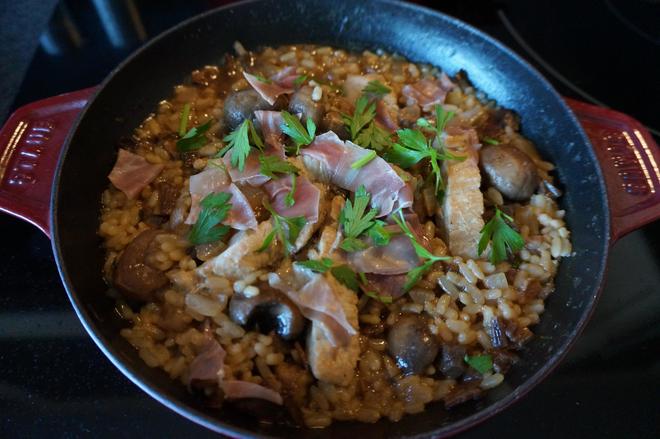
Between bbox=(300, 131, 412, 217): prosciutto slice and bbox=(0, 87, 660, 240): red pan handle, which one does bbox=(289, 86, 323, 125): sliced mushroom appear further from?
bbox=(0, 87, 660, 240): red pan handle

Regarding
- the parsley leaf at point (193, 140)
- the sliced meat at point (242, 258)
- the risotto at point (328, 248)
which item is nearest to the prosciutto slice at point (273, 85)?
the risotto at point (328, 248)

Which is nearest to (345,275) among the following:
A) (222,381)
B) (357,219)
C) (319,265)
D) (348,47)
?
(319,265)

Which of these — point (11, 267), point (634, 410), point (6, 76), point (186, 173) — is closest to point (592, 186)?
point (634, 410)

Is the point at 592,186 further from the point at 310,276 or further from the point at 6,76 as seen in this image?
the point at 6,76

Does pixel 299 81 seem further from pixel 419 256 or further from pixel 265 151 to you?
pixel 419 256

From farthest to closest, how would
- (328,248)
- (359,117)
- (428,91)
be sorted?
1. (428,91)
2. (359,117)
3. (328,248)

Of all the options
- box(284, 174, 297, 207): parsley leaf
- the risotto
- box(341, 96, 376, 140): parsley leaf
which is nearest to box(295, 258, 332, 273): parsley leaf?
the risotto
